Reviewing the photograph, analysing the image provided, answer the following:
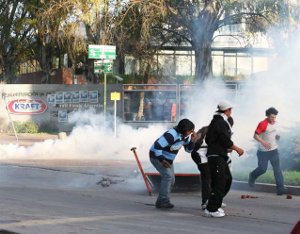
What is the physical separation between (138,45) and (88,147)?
375 inches

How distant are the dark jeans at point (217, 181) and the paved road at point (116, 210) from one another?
22cm

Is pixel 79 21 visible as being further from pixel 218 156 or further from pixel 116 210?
pixel 218 156

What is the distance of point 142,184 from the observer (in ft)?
43.6

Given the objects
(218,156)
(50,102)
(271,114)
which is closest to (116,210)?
(218,156)

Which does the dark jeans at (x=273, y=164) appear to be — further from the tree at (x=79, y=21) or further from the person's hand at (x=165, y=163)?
the tree at (x=79, y=21)

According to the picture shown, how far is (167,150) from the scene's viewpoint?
9750 mm

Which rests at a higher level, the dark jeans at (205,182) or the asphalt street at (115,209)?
the dark jeans at (205,182)

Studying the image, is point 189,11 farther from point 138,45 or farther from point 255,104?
point 255,104

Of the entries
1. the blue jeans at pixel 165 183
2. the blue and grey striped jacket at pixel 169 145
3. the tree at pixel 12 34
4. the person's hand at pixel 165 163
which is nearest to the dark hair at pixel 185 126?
the blue and grey striped jacket at pixel 169 145

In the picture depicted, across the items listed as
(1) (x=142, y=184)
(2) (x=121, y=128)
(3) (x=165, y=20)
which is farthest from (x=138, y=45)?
(1) (x=142, y=184)

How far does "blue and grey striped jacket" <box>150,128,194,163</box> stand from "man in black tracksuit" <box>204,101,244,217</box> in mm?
759

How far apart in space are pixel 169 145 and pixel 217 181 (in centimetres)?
117

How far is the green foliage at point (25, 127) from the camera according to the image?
3142 cm

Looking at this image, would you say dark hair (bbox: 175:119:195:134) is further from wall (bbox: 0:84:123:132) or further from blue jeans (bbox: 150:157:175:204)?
wall (bbox: 0:84:123:132)
